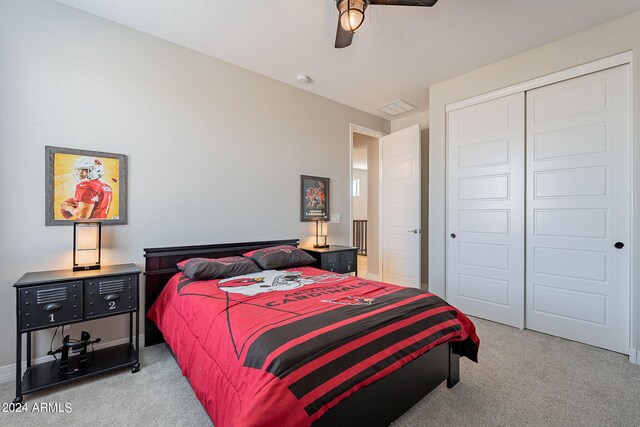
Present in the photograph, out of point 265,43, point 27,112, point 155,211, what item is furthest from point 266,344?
point 265,43

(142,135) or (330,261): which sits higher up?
(142,135)

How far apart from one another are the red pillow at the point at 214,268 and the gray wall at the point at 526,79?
242 centimetres

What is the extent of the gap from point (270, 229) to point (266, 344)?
7.53 ft

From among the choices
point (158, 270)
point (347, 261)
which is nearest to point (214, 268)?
point (158, 270)

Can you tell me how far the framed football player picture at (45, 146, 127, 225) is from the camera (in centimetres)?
226

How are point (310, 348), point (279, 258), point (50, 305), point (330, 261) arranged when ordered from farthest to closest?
point (330, 261)
point (279, 258)
point (50, 305)
point (310, 348)

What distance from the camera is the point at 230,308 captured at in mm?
1726

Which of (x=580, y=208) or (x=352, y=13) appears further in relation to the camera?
(x=580, y=208)

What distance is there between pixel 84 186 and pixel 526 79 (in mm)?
4314

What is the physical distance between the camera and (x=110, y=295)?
2113 millimetres

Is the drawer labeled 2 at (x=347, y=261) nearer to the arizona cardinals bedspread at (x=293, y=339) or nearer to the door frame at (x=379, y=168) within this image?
the door frame at (x=379, y=168)

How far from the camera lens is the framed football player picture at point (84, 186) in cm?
226

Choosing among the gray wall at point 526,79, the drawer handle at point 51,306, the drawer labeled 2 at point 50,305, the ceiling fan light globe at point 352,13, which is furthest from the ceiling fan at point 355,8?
the drawer handle at point 51,306

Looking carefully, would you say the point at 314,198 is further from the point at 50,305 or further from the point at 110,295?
the point at 50,305
